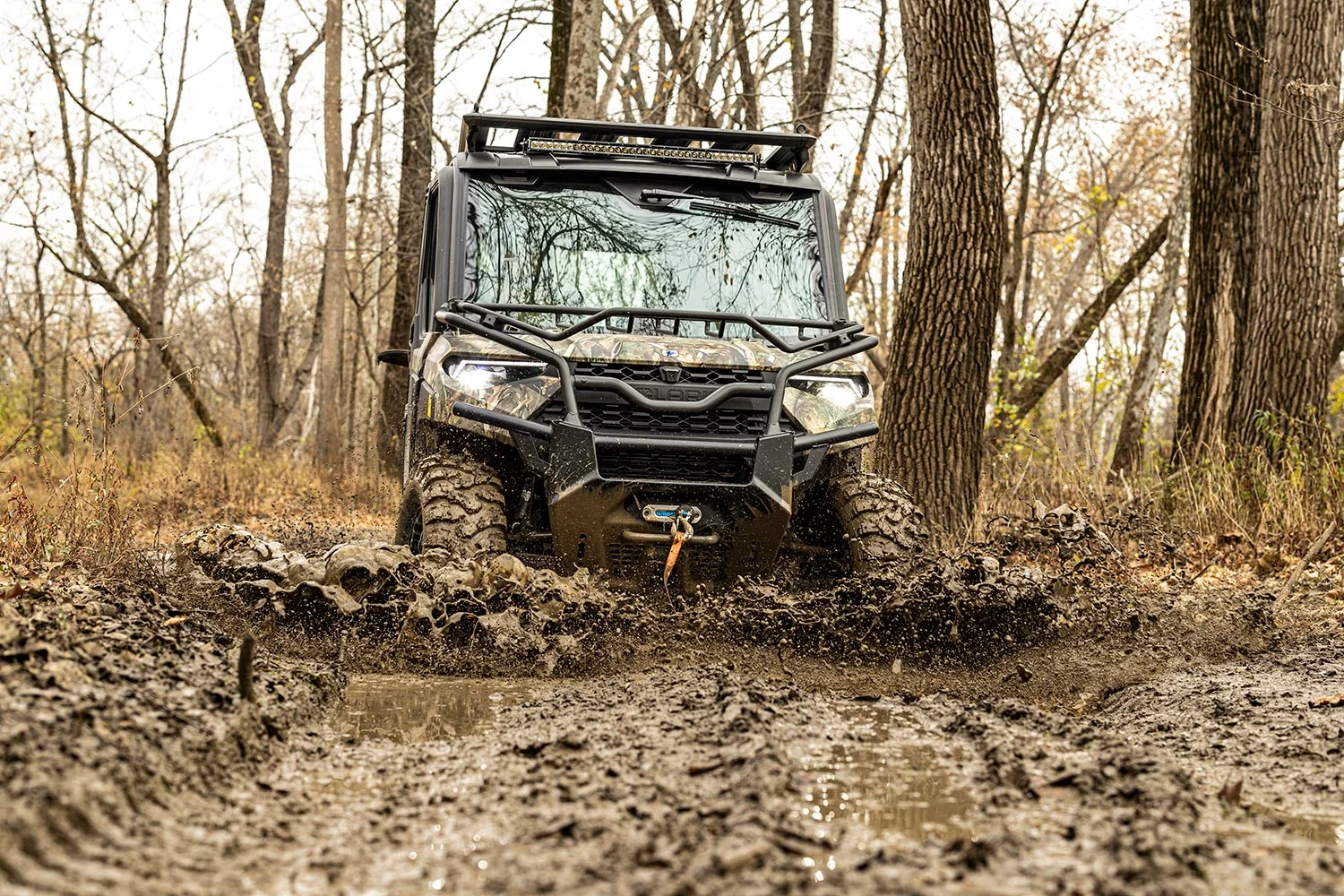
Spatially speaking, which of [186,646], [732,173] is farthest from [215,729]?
[732,173]

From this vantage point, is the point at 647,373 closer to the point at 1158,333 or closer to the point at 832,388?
the point at 832,388

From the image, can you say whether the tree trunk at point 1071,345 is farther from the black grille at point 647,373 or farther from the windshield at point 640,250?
the black grille at point 647,373

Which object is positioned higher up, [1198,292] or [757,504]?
[1198,292]

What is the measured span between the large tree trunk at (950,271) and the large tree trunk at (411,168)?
9.25 m

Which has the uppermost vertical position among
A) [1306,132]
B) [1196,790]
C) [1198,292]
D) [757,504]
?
[1306,132]

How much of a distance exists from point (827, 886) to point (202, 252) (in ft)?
129

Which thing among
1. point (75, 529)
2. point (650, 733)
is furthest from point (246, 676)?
point (75, 529)

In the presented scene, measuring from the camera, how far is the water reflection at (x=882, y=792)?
2.81 metres

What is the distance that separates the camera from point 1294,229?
9.96 m

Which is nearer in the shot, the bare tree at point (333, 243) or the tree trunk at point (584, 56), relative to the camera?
the tree trunk at point (584, 56)

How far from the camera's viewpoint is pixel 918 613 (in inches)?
208

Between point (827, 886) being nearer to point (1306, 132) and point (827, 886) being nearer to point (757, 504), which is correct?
point (757, 504)

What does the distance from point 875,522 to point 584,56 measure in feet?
27.4

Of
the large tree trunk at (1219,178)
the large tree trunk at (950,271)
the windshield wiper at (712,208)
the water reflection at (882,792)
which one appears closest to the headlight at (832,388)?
the windshield wiper at (712,208)
